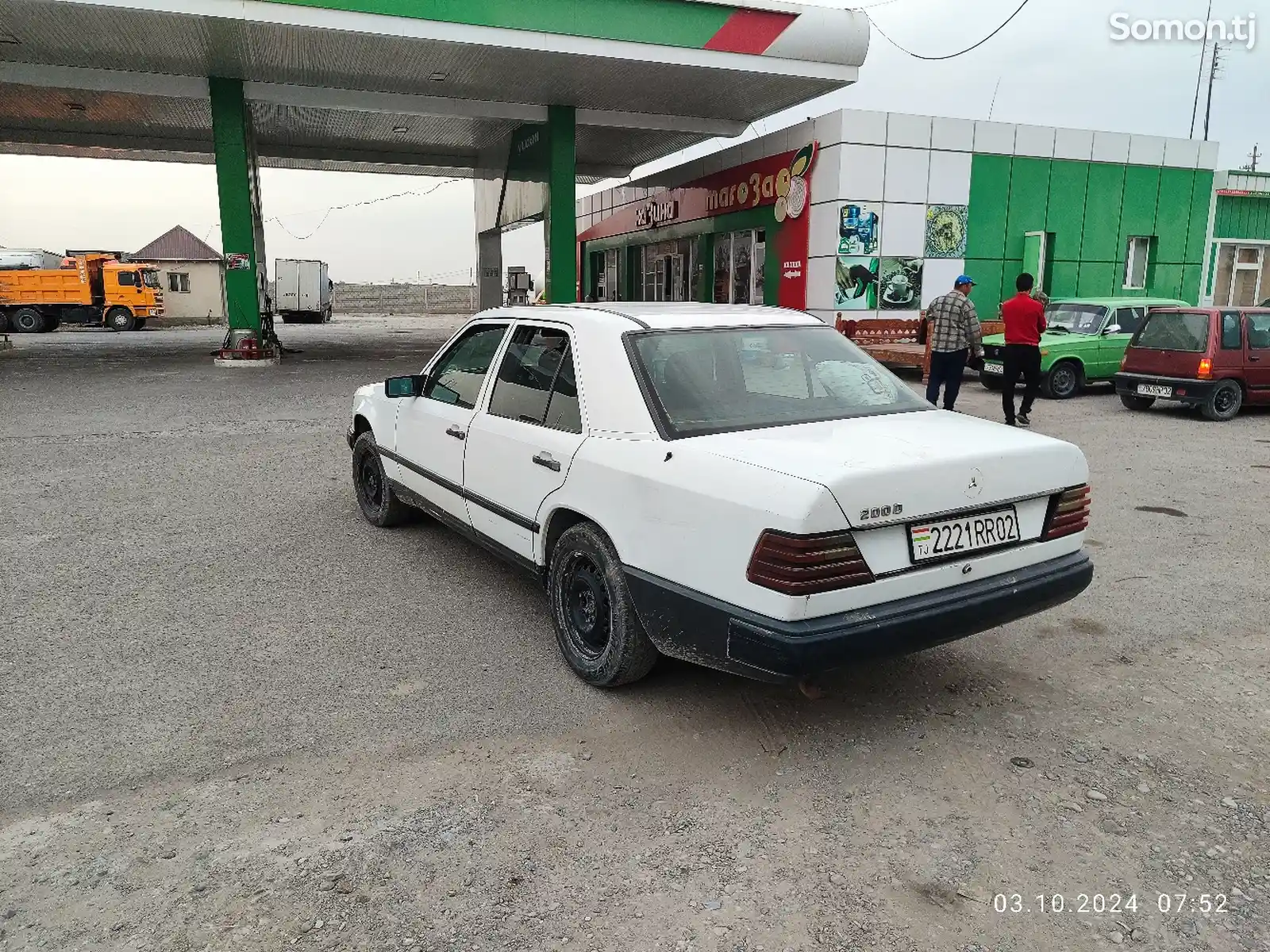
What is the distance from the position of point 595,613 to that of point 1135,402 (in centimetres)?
1132

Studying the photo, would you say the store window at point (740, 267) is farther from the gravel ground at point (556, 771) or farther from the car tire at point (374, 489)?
the gravel ground at point (556, 771)

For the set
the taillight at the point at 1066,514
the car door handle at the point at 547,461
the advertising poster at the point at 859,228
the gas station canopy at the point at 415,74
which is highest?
the gas station canopy at the point at 415,74

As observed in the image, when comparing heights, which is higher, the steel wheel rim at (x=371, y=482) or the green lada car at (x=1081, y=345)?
the green lada car at (x=1081, y=345)

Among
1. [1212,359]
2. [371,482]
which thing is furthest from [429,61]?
[1212,359]

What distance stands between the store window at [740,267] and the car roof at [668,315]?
15.7 meters

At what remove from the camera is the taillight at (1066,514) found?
3.49 m

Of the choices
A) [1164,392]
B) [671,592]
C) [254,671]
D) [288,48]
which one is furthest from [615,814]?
[288,48]

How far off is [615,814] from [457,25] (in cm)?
1512

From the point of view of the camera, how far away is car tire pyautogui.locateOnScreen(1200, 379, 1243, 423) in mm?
11211

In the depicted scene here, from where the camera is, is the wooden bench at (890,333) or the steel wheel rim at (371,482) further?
the wooden bench at (890,333)

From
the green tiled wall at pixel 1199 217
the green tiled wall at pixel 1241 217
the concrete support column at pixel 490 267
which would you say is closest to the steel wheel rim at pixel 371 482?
the green tiled wall at pixel 1199 217

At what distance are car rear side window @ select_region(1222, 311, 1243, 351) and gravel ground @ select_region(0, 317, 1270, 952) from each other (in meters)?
6.97

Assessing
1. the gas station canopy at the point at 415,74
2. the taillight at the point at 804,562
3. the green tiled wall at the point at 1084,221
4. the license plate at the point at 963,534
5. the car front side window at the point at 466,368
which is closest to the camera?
the taillight at the point at 804,562

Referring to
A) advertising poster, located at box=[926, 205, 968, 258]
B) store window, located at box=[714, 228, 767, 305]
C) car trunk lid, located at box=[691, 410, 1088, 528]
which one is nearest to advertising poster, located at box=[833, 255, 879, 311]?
advertising poster, located at box=[926, 205, 968, 258]
